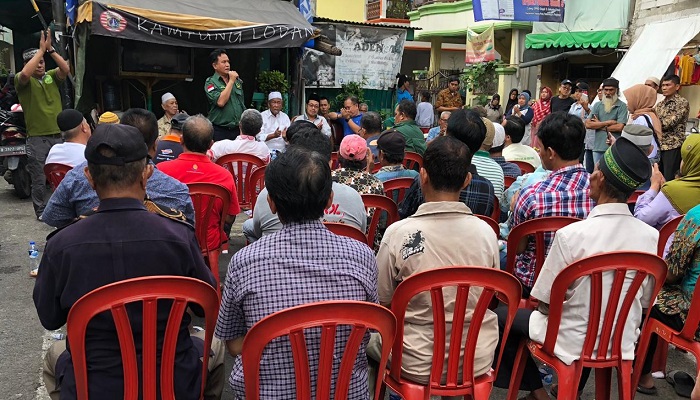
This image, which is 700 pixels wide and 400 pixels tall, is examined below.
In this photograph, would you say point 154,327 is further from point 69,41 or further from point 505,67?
point 505,67

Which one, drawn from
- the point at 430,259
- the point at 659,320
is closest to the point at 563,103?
the point at 659,320

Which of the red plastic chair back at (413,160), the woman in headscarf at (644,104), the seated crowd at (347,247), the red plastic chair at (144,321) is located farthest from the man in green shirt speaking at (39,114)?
the woman in headscarf at (644,104)

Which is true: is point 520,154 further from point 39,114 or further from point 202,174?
point 39,114

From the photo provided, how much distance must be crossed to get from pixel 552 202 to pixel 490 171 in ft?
3.53

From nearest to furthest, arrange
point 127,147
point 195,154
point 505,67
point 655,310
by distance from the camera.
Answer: point 127,147
point 655,310
point 195,154
point 505,67

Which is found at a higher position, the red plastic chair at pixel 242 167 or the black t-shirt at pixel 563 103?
the black t-shirt at pixel 563 103

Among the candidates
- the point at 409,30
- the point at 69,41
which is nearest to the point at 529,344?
the point at 69,41

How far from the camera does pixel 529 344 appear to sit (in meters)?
2.79

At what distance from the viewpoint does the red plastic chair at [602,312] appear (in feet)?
7.99

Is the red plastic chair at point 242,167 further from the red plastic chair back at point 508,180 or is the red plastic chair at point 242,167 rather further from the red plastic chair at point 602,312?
the red plastic chair at point 602,312

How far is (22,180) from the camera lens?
7.44 metres

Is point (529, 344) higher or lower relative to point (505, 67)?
lower

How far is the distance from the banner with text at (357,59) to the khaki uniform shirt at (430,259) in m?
9.15

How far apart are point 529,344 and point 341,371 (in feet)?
3.92
